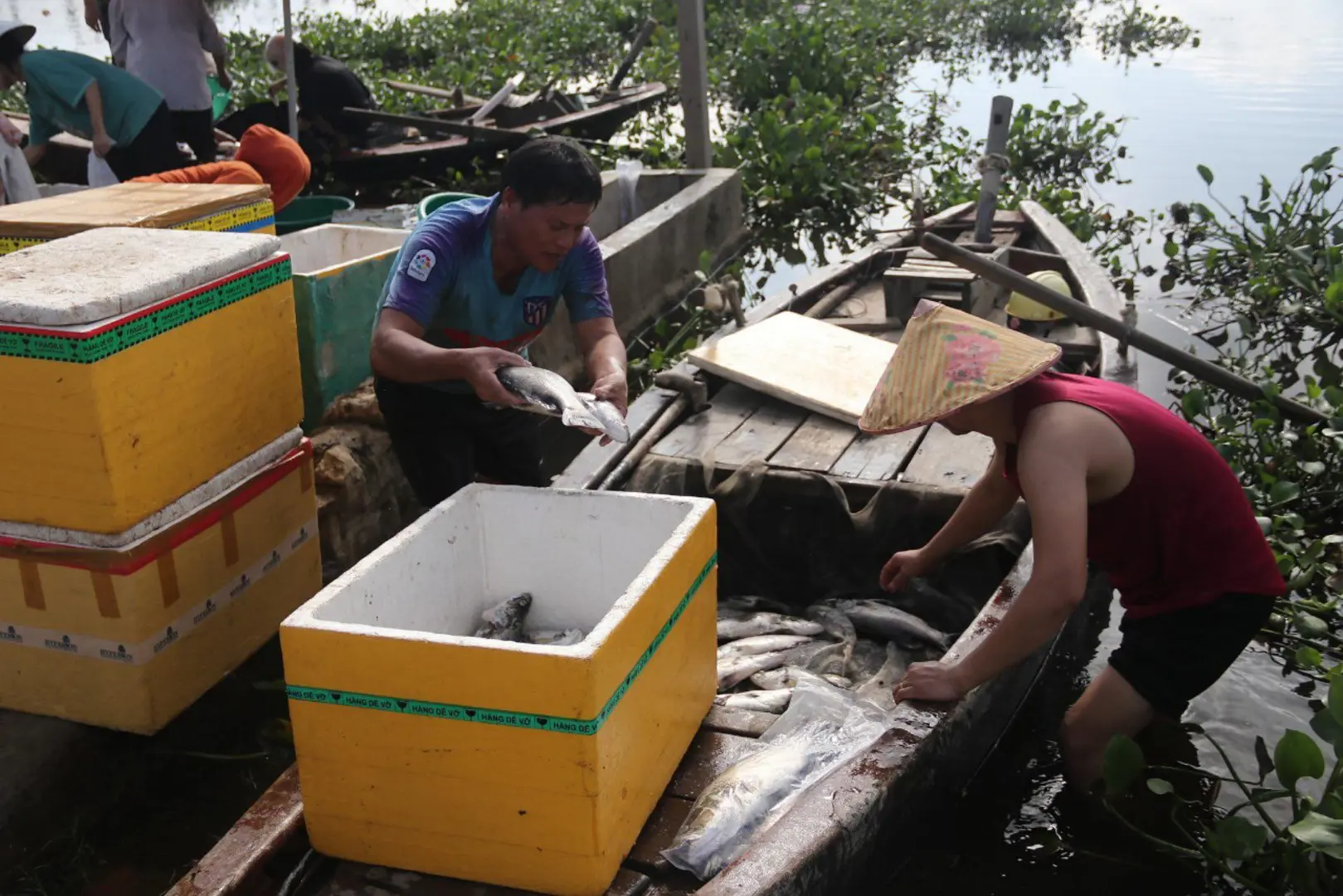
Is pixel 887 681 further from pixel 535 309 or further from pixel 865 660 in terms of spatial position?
pixel 535 309

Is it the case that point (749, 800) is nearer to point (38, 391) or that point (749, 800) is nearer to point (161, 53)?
point (38, 391)

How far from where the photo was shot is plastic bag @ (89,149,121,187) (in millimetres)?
6531

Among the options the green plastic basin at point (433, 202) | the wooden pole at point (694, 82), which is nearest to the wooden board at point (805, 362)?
the green plastic basin at point (433, 202)

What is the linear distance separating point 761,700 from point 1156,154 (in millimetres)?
11808

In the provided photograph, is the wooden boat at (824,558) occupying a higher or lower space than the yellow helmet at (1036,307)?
lower

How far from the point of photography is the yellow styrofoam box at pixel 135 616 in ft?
10.5

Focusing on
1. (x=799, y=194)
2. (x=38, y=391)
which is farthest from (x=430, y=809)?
(x=799, y=194)

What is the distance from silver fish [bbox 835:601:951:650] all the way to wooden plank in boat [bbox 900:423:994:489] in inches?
20.8

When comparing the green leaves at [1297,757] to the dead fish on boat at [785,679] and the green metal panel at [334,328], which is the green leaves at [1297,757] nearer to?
the dead fish on boat at [785,679]

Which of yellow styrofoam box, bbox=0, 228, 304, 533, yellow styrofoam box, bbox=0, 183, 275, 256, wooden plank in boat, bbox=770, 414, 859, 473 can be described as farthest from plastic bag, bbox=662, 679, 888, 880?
yellow styrofoam box, bbox=0, 183, 275, 256

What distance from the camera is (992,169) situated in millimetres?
7348

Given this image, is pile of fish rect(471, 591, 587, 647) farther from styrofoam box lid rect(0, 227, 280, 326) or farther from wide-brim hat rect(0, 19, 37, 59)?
wide-brim hat rect(0, 19, 37, 59)

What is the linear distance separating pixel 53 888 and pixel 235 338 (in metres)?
1.60

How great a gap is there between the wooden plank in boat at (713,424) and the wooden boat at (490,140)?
5.76 meters
